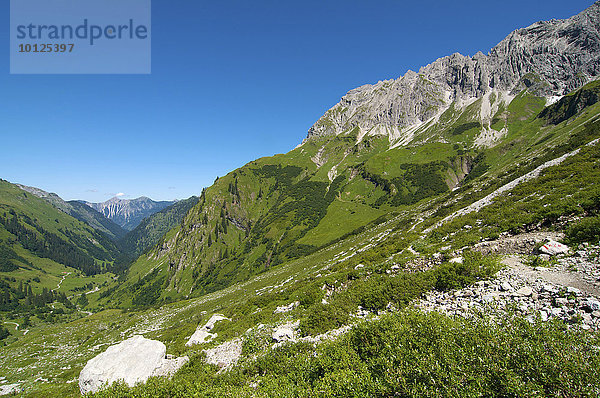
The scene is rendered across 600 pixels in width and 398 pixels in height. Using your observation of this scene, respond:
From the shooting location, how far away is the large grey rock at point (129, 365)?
581 inches

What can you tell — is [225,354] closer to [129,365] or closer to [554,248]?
[129,365]

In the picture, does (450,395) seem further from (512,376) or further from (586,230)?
(586,230)

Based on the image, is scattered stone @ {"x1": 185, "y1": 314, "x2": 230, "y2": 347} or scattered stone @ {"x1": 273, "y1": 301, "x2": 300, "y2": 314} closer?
scattered stone @ {"x1": 185, "y1": 314, "x2": 230, "y2": 347}

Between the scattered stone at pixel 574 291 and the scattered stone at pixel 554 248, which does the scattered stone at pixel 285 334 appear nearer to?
the scattered stone at pixel 574 291

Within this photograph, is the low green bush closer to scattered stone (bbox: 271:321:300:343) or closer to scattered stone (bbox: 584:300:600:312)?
scattered stone (bbox: 584:300:600:312)

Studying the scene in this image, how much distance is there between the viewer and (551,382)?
563 centimetres

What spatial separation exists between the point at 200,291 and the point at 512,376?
202 metres

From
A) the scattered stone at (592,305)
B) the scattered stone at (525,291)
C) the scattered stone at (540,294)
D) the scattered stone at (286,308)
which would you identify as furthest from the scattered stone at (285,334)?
the scattered stone at (592,305)

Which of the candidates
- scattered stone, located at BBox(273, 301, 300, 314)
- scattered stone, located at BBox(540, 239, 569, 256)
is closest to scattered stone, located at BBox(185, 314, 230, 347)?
scattered stone, located at BBox(273, 301, 300, 314)

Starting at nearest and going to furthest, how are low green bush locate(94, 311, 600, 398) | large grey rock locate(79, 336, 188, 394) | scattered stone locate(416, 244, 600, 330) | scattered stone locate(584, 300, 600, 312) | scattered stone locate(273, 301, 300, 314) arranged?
low green bush locate(94, 311, 600, 398)
scattered stone locate(584, 300, 600, 312)
scattered stone locate(416, 244, 600, 330)
large grey rock locate(79, 336, 188, 394)
scattered stone locate(273, 301, 300, 314)

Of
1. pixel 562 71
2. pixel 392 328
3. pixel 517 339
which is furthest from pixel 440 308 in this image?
pixel 562 71

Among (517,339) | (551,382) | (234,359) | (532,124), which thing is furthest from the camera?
(532,124)

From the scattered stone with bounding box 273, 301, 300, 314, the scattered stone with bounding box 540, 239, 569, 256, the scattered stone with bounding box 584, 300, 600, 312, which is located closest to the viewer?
the scattered stone with bounding box 584, 300, 600, 312

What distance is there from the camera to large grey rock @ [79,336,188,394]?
1475cm
